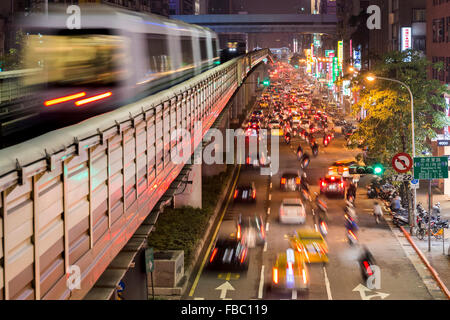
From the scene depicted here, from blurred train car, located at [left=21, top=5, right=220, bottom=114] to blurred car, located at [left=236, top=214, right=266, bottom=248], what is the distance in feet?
39.9

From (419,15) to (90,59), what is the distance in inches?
1749

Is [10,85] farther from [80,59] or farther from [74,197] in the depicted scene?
[74,197]

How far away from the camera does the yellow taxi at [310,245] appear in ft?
86.4

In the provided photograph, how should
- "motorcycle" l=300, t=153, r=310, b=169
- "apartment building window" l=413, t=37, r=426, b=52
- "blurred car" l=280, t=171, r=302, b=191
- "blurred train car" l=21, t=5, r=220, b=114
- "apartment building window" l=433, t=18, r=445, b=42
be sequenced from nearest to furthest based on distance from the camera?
"blurred train car" l=21, t=5, r=220, b=114 < "apartment building window" l=433, t=18, r=445, b=42 < "blurred car" l=280, t=171, r=302, b=191 < "apartment building window" l=413, t=37, r=426, b=52 < "motorcycle" l=300, t=153, r=310, b=169

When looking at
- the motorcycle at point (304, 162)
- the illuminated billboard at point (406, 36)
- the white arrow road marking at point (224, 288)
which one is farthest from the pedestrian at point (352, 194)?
the white arrow road marking at point (224, 288)

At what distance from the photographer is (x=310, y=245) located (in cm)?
2777

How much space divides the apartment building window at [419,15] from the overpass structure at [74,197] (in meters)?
44.2

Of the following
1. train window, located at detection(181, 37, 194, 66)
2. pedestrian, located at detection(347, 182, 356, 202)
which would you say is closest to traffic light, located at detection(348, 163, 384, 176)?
train window, located at detection(181, 37, 194, 66)

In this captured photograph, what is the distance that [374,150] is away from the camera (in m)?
33.6

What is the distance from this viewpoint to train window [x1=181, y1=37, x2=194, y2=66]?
85.0ft

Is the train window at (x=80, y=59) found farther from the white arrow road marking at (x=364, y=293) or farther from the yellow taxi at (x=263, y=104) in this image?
the yellow taxi at (x=263, y=104)

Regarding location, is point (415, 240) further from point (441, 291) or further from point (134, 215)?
point (134, 215)

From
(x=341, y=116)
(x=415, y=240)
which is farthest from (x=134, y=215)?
(x=341, y=116)

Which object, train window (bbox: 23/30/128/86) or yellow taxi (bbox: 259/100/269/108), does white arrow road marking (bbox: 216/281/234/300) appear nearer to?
train window (bbox: 23/30/128/86)
